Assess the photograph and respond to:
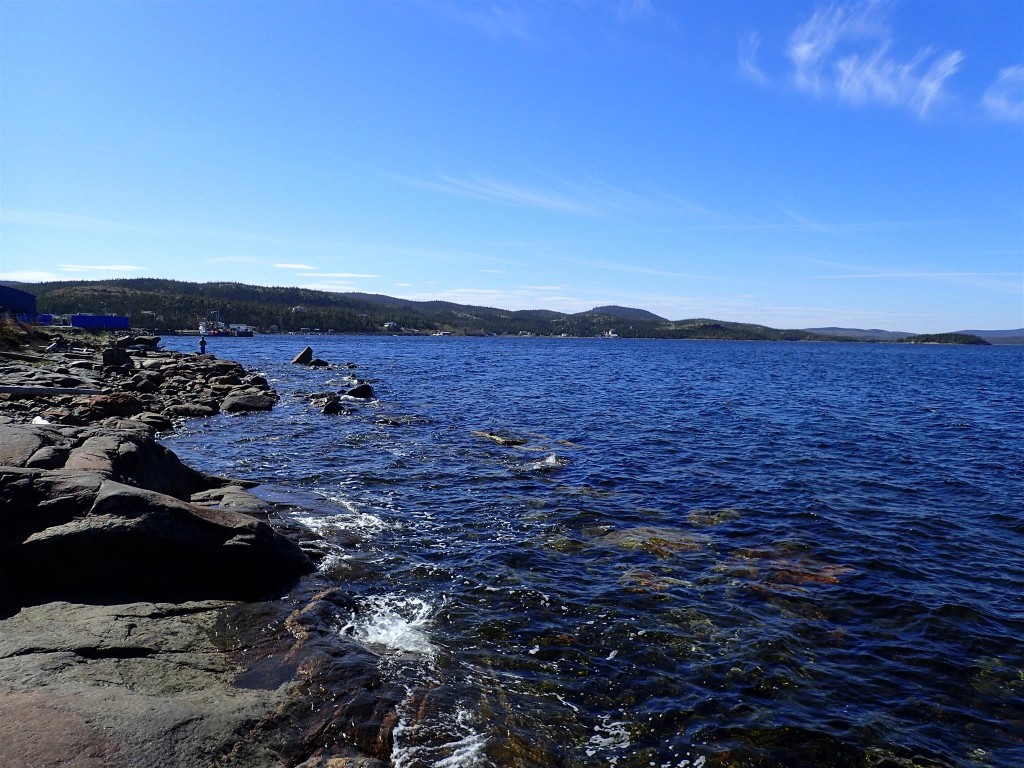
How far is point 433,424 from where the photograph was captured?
32781 millimetres

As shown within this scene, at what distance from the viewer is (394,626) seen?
34.3ft

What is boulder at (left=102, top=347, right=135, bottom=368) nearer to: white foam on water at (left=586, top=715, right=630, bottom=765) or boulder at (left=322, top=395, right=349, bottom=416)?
boulder at (left=322, top=395, right=349, bottom=416)

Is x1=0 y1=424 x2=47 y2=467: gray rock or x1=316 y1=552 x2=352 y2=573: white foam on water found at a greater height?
x1=0 y1=424 x2=47 y2=467: gray rock

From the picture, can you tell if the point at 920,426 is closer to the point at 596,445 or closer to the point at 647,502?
the point at 596,445

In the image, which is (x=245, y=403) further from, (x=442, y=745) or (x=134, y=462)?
(x=442, y=745)

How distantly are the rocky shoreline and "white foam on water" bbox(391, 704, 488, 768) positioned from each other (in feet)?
0.68

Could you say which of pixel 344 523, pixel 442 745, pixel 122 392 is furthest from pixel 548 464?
pixel 122 392

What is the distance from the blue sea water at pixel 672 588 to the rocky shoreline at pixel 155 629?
0.92 m

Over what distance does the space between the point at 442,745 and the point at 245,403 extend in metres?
32.1

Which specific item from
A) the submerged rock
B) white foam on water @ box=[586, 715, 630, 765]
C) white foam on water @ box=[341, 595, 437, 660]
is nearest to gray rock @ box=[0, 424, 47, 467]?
white foam on water @ box=[341, 595, 437, 660]

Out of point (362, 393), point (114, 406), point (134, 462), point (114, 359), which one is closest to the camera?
point (134, 462)

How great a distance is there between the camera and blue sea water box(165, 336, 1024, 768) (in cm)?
815

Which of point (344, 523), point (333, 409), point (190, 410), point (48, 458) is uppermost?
point (48, 458)

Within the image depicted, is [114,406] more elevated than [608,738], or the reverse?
[114,406]
